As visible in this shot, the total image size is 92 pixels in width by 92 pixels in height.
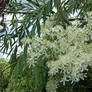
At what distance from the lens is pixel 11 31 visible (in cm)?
166

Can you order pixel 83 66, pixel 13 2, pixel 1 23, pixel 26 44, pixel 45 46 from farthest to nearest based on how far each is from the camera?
1. pixel 1 23
2. pixel 13 2
3. pixel 26 44
4. pixel 45 46
5. pixel 83 66

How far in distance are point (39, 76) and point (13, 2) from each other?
2.10 ft

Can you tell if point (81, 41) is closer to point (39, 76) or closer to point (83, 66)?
point (83, 66)

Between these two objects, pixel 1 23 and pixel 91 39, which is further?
pixel 1 23

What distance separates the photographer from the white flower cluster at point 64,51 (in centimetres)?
92

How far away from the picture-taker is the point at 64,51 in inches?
39.0

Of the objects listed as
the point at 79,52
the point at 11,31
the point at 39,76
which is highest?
the point at 11,31

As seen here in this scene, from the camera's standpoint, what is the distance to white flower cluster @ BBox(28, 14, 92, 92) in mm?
920

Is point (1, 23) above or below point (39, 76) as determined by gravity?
above

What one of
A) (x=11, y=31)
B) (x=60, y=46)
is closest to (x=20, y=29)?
(x=11, y=31)

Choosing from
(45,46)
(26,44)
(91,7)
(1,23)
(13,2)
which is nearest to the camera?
(45,46)

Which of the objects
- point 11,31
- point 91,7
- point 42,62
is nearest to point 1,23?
point 11,31

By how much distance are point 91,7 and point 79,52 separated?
609mm

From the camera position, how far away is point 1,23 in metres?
1.78
